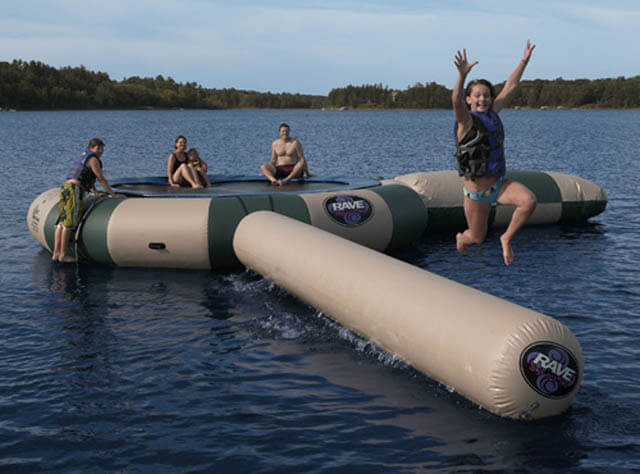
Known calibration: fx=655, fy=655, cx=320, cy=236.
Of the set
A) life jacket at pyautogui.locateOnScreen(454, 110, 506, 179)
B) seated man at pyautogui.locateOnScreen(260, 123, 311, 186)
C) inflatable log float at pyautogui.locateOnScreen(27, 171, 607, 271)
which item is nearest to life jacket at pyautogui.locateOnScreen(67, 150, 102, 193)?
inflatable log float at pyautogui.locateOnScreen(27, 171, 607, 271)

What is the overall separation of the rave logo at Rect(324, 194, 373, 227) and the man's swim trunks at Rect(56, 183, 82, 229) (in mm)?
3809

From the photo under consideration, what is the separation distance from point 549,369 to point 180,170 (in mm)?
8345

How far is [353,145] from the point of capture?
154 feet

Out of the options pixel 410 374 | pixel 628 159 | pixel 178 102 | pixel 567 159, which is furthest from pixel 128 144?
pixel 178 102

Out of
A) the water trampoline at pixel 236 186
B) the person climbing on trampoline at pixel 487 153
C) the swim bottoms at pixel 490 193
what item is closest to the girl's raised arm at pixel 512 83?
the person climbing on trampoline at pixel 487 153

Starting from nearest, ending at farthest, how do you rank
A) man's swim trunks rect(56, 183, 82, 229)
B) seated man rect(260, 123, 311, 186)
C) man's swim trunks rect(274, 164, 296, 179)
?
man's swim trunks rect(56, 183, 82, 229) → seated man rect(260, 123, 311, 186) → man's swim trunks rect(274, 164, 296, 179)

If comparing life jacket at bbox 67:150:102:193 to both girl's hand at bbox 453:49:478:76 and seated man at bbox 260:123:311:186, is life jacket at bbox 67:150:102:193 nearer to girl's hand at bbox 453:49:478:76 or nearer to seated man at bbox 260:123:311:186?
seated man at bbox 260:123:311:186

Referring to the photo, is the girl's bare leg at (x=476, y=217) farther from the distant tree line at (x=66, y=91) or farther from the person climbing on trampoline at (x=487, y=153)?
the distant tree line at (x=66, y=91)

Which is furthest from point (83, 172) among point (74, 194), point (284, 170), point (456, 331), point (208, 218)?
point (456, 331)

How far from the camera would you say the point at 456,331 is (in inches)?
203

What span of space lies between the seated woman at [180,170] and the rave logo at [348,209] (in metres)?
2.70

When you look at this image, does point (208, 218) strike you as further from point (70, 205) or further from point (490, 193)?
point (490, 193)

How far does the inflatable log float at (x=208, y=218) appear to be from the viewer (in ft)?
31.9

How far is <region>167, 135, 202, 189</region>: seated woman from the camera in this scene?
11594 millimetres
